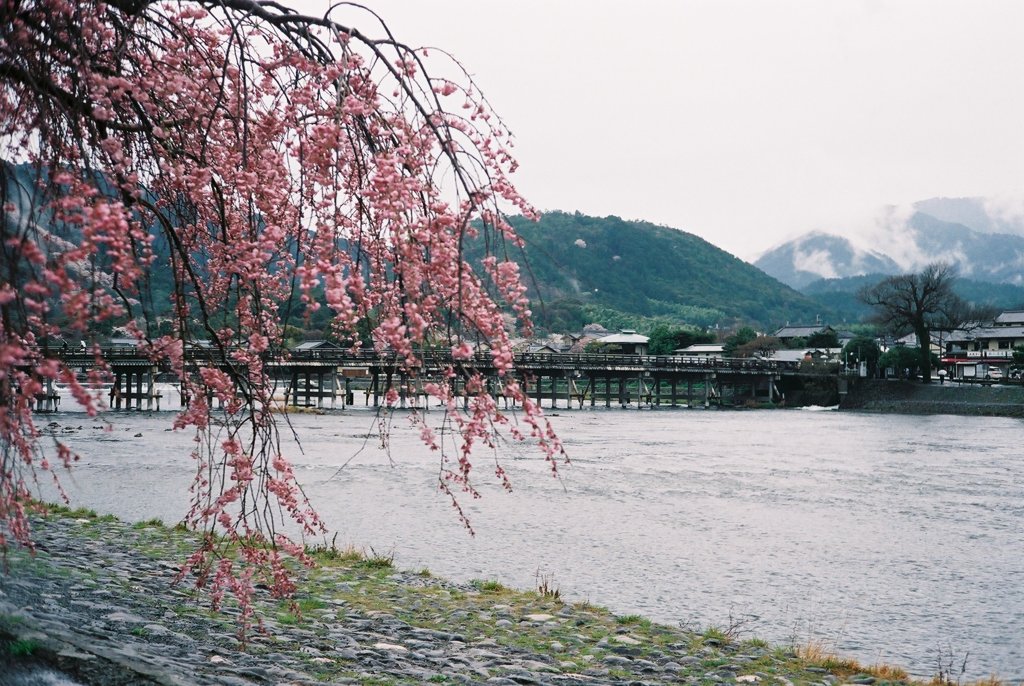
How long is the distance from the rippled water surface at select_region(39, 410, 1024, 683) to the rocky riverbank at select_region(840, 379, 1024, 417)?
2967 centimetres

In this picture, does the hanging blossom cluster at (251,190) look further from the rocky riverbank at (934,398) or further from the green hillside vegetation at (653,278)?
the green hillside vegetation at (653,278)

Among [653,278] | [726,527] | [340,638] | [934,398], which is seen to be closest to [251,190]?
[340,638]

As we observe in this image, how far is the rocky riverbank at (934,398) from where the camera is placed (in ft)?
199

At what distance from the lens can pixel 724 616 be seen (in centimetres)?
1073

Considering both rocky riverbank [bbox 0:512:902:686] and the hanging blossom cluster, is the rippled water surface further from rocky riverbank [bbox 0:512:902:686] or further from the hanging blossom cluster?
the hanging blossom cluster

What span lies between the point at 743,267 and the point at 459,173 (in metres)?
189

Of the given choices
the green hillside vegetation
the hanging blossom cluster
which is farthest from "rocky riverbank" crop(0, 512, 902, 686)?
the green hillside vegetation

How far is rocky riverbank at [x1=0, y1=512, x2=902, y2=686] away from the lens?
18.9 feet

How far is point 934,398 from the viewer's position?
65500mm

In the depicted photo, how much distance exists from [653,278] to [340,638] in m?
163

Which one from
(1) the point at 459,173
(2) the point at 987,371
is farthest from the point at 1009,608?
(2) the point at 987,371

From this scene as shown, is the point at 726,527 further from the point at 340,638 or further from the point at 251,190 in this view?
the point at 251,190

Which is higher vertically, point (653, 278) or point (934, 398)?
point (653, 278)

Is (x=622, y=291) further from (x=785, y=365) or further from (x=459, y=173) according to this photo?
(x=459, y=173)
